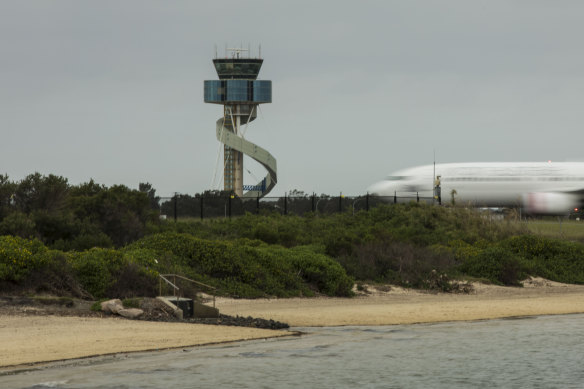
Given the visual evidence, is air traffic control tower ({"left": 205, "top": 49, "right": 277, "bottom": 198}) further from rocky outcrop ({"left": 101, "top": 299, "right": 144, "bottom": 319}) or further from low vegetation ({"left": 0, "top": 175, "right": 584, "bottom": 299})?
rocky outcrop ({"left": 101, "top": 299, "right": 144, "bottom": 319})

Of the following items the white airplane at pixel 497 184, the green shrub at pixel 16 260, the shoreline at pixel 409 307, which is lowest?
the shoreline at pixel 409 307

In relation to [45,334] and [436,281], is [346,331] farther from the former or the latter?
[436,281]

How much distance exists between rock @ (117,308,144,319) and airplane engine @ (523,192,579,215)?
5158 centimetres

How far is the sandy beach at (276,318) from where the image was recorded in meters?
18.2

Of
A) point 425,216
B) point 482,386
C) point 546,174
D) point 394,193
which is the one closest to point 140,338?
point 482,386

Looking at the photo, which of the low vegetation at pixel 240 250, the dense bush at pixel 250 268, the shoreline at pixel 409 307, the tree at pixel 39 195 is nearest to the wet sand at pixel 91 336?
the shoreline at pixel 409 307

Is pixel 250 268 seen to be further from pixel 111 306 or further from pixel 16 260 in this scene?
pixel 16 260

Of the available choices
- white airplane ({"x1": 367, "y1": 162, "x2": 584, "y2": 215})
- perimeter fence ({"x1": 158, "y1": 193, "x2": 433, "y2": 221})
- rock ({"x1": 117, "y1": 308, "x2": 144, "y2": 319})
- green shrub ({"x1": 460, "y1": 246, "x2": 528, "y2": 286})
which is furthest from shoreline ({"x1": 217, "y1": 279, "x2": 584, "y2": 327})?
white airplane ({"x1": 367, "y1": 162, "x2": 584, "y2": 215})

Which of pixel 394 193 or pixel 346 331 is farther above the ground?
pixel 394 193

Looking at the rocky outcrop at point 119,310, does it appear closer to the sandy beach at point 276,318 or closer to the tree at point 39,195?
the sandy beach at point 276,318

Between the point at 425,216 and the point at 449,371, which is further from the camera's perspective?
the point at 425,216

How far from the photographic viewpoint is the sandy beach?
18.2 m

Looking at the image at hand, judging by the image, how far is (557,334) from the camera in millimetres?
22875

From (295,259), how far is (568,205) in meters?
46.5
